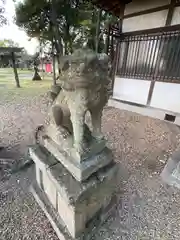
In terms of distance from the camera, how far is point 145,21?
4.13 metres

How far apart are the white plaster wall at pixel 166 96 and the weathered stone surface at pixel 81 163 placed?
3256 millimetres

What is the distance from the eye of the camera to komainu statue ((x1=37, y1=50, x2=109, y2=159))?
89 centimetres

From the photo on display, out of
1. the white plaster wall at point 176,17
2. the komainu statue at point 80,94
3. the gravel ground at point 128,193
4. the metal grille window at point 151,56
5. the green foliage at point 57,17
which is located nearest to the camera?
the komainu statue at point 80,94

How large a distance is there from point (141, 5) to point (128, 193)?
15.6 feet

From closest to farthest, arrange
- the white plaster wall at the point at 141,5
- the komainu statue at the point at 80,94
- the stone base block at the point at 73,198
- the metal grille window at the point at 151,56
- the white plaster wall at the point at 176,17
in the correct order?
the komainu statue at the point at 80,94
the stone base block at the point at 73,198
the white plaster wall at the point at 176,17
the metal grille window at the point at 151,56
the white plaster wall at the point at 141,5

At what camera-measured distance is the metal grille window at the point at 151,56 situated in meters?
3.74

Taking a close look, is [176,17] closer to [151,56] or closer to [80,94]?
[151,56]

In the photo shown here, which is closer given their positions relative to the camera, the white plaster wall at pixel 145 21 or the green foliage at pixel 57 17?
the white plaster wall at pixel 145 21

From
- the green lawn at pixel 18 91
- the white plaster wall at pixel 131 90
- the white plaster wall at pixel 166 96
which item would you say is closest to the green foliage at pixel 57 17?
the green lawn at pixel 18 91

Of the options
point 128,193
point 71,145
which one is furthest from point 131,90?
point 71,145

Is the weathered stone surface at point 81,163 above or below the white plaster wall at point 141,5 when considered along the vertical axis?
below

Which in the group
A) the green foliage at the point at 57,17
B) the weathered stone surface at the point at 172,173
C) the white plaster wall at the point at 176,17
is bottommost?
the weathered stone surface at the point at 172,173

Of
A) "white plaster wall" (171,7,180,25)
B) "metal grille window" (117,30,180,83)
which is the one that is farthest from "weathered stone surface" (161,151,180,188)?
"white plaster wall" (171,7,180,25)

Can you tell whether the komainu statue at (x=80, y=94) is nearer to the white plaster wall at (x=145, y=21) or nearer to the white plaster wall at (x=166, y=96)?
the white plaster wall at (x=166, y=96)
